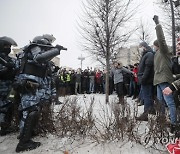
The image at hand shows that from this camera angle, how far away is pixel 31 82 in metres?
3.48

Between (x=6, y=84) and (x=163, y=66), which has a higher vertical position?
(x=163, y=66)

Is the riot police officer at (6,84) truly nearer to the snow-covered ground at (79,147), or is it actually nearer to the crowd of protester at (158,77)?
the snow-covered ground at (79,147)

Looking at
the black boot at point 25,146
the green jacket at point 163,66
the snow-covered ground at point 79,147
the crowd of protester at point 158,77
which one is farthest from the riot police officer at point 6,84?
the green jacket at point 163,66

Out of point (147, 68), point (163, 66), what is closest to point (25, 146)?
point (163, 66)

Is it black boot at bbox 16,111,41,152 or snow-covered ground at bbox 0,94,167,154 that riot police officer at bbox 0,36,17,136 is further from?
black boot at bbox 16,111,41,152

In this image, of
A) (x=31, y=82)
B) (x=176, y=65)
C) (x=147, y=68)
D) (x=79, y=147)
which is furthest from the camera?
(x=147, y=68)

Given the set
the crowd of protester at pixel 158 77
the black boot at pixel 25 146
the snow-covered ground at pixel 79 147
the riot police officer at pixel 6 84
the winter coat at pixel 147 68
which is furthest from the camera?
the winter coat at pixel 147 68

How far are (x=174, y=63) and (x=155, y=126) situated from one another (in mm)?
1263

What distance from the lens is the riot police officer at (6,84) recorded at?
163 inches

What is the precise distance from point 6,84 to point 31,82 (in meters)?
1.04

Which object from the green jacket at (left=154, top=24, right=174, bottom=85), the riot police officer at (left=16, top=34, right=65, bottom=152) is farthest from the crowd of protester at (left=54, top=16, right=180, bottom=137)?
the riot police officer at (left=16, top=34, right=65, bottom=152)

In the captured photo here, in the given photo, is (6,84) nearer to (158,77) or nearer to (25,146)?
(25,146)

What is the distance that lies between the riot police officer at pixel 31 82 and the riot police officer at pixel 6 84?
21.2 inches

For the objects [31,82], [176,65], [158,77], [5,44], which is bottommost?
[31,82]
